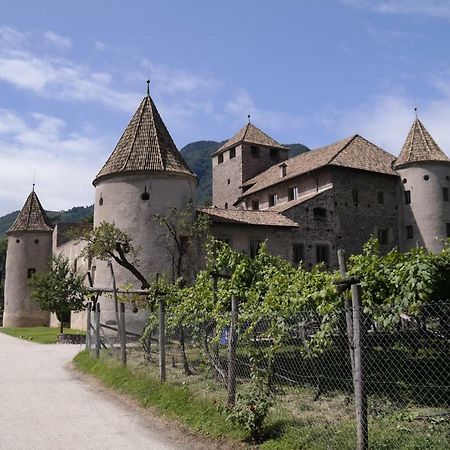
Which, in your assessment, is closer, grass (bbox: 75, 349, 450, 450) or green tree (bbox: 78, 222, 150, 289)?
grass (bbox: 75, 349, 450, 450)

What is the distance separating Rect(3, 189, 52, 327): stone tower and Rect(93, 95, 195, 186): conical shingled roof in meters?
20.7

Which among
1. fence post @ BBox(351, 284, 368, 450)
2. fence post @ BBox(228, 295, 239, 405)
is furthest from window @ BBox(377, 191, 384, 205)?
fence post @ BBox(351, 284, 368, 450)

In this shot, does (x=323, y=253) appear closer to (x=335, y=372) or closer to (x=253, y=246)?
(x=253, y=246)

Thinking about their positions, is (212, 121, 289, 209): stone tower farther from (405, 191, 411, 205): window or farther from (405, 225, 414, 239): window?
(405, 225, 414, 239): window

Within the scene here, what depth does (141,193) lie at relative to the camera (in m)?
26.9

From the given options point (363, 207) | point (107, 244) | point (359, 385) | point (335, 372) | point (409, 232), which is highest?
point (363, 207)

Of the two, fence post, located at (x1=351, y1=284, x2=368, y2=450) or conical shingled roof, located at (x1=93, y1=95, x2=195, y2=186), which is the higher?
conical shingled roof, located at (x1=93, y1=95, x2=195, y2=186)

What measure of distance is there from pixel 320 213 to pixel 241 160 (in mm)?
13194

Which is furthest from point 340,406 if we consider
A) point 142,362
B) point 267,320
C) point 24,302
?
point 24,302

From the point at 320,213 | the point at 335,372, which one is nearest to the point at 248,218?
the point at 320,213

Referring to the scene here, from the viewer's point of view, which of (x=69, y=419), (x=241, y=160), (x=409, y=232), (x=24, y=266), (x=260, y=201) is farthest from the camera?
(x=24, y=266)

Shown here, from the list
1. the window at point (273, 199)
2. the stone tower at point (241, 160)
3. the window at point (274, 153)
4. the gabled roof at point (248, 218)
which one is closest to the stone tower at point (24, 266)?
the stone tower at point (241, 160)

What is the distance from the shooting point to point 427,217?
120 ft

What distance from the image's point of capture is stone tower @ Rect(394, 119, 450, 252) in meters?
36.5
